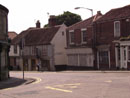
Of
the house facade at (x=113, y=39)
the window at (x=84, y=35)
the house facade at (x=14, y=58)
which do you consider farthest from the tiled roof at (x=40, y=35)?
the house facade at (x=113, y=39)

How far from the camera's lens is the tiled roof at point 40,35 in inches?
1891

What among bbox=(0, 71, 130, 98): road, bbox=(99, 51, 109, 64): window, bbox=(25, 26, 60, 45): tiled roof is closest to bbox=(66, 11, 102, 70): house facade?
bbox=(99, 51, 109, 64): window

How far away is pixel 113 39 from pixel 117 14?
3.23 meters

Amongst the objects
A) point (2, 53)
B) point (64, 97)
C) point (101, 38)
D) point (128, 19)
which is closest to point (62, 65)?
point (101, 38)

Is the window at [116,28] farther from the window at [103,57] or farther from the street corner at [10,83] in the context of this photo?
the street corner at [10,83]

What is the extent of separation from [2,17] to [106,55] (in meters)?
16.9

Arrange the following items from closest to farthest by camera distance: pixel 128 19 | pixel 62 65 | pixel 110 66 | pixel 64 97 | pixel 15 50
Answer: pixel 64 97, pixel 128 19, pixel 110 66, pixel 62 65, pixel 15 50

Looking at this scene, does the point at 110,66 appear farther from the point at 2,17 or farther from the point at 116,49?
the point at 2,17

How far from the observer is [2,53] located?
23938 mm

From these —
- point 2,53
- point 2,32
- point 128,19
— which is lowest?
point 2,53

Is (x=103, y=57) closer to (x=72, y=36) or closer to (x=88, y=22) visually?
(x=88, y=22)

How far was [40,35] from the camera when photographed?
50719 millimetres

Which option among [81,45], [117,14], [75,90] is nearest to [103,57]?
[81,45]

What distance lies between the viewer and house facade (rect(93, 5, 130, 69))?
33438 millimetres
